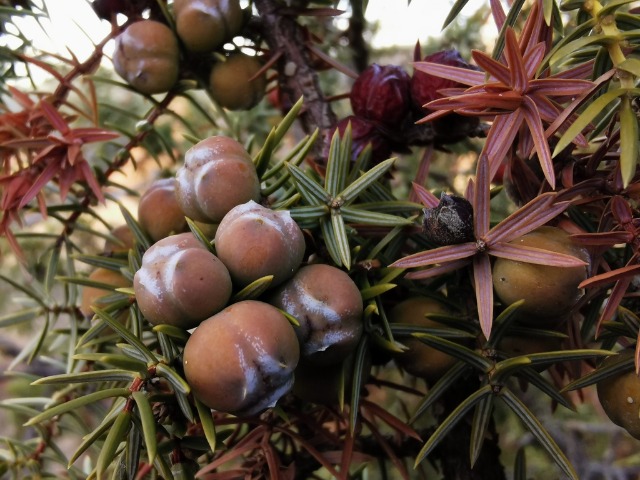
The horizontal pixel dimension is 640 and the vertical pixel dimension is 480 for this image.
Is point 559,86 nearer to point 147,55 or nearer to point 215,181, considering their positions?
point 215,181

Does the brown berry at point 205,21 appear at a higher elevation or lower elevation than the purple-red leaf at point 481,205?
higher

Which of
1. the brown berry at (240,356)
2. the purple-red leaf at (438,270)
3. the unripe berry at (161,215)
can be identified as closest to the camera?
the brown berry at (240,356)

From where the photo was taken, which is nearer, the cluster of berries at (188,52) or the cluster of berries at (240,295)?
the cluster of berries at (240,295)

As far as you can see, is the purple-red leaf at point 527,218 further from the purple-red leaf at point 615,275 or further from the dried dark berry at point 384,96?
the dried dark berry at point 384,96

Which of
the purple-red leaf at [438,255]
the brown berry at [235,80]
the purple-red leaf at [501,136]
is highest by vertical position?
the brown berry at [235,80]

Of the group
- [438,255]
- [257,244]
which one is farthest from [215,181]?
[438,255]

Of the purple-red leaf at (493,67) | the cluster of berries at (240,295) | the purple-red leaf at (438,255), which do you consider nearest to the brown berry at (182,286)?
the cluster of berries at (240,295)

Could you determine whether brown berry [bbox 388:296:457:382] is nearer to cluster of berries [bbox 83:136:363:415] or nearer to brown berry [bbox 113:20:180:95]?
cluster of berries [bbox 83:136:363:415]

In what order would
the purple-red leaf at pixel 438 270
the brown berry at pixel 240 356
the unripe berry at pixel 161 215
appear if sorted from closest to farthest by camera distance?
the brown berry at pixel 240 356 < the purple-red leaf at pixel 438 270 < the unripe berry at pixel 161 215

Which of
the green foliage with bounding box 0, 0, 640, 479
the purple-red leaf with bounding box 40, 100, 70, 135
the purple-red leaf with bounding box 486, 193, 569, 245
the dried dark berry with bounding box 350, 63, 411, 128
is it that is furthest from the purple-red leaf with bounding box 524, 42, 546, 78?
the purple-red leaf with bounding box 40, 100, 70, 135

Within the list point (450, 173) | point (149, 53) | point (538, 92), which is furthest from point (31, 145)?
point (450, 173)
